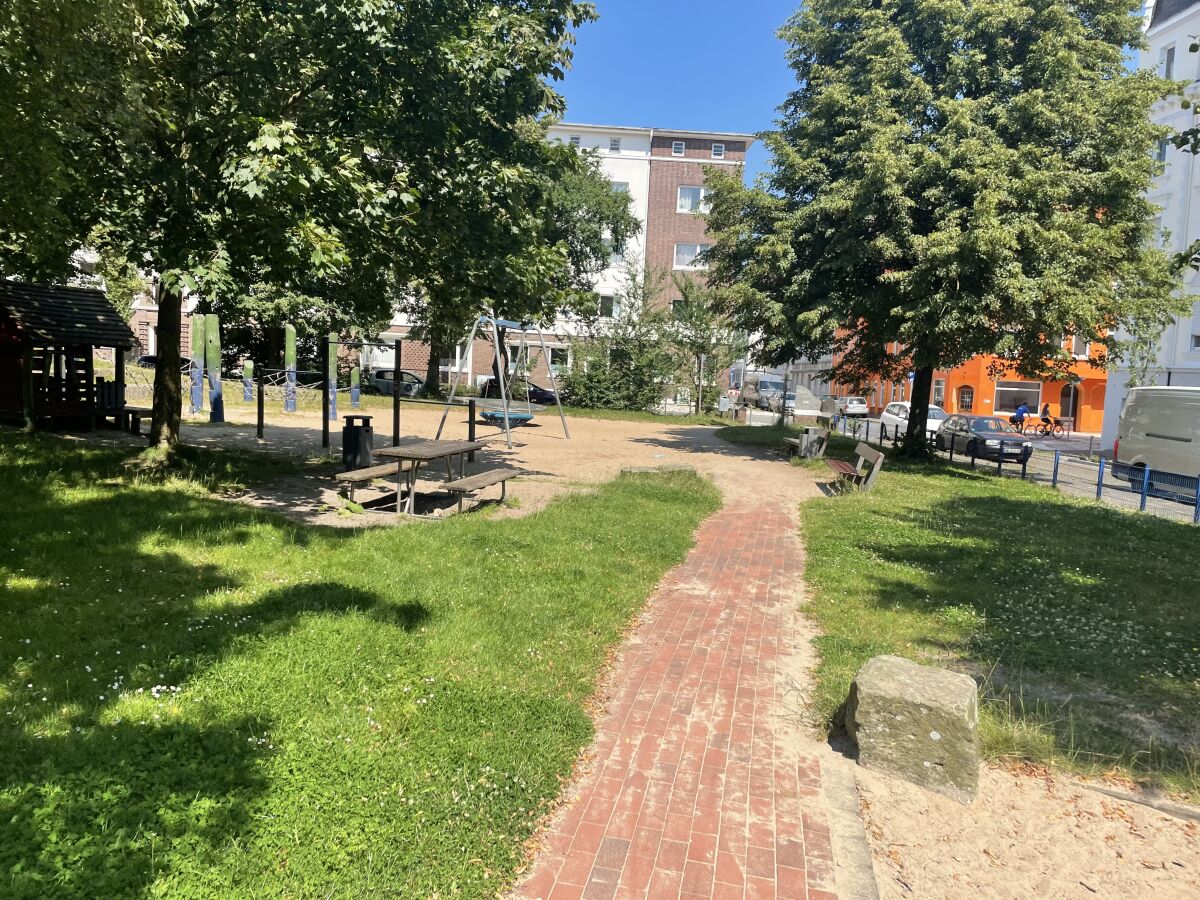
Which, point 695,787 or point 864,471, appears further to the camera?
point 864,471

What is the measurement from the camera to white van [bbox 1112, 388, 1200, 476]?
670 inches

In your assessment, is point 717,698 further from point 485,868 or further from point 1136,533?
point 1136,533

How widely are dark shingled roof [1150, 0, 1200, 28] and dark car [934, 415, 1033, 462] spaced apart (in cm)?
2272

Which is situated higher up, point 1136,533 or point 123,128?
point 123,128

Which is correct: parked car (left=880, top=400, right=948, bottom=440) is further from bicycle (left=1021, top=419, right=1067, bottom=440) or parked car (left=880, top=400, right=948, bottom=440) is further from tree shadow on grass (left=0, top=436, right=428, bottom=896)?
tree shadow on grass (left=0, top=436, right=428, bottom=896)

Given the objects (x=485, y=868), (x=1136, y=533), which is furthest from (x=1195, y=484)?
(x=485, y=868)

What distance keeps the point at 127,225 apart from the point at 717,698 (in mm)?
8194

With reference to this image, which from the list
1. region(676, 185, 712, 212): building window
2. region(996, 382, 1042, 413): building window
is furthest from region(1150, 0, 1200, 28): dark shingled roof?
region(676, 185, 712, 212): building window

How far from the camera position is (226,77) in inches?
353

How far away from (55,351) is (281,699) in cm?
1488

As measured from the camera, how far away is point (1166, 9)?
108 feet

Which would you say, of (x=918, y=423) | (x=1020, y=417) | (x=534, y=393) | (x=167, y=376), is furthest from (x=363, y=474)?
(x=1020, y=417)

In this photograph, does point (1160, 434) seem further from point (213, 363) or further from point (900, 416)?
point (213, 363)

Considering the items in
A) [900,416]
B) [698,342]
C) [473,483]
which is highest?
[698,342]
